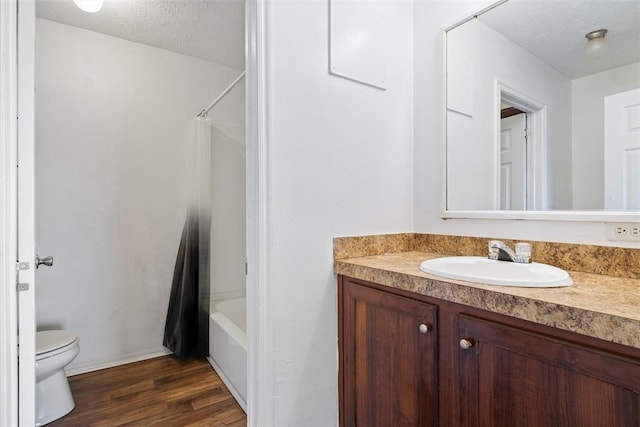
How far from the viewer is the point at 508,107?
1427mm

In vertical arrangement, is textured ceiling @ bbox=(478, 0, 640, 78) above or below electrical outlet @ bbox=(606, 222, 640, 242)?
above

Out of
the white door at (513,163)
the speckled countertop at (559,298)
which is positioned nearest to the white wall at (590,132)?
the white door at (513,163)

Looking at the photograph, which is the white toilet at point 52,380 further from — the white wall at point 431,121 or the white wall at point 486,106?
the white wall at point 486,106

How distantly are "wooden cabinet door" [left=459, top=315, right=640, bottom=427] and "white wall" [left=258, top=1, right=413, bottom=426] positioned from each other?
59 cm

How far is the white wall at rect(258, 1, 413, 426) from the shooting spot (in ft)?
4.09

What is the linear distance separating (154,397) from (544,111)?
246cm

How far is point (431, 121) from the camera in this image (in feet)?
5.33

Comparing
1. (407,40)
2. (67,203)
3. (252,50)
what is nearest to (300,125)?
(252,50)

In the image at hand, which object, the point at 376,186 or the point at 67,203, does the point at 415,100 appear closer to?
the point at 376,186

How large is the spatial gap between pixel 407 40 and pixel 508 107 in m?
0.64

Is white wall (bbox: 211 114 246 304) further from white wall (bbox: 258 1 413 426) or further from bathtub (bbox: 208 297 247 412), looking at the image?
white wall (bbox: 258 1 413 426)

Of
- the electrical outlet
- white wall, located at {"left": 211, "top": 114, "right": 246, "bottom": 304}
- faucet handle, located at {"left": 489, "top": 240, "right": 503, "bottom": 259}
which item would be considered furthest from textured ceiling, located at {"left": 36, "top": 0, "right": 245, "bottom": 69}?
the electrical outlet

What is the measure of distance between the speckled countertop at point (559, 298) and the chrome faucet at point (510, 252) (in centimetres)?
16

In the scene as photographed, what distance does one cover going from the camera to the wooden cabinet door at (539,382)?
68cm
